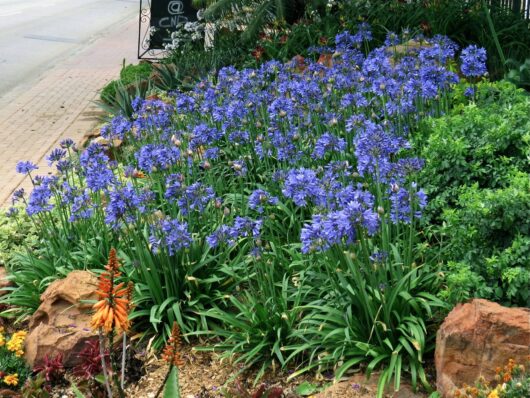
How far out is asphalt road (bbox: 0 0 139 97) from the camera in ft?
53.6

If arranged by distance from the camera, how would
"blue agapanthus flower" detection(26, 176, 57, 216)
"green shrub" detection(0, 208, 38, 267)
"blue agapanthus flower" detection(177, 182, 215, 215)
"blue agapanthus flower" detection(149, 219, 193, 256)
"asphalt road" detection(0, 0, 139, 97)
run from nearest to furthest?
"blue agapanthus flower" detection(149, 219, 193, 256) → "blue agapanthus flower" detection(177, 182, 215, 215) → "blue agapanthus flower" detection(26, 176, 57, 216) → "green shrub" detection(0, 208, 38, 267) → "asphalt road" detection(0, 0, 139, 97)

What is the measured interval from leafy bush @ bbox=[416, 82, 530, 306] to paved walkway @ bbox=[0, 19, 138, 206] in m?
4.59

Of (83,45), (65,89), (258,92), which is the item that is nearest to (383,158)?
(258,92)

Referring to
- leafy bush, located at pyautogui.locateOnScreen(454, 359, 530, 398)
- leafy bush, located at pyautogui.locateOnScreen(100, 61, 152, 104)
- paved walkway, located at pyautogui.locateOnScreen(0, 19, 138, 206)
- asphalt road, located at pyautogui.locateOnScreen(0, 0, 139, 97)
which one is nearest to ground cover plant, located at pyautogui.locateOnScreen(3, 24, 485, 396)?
leafy bush, located at pyautogui.locateOnScreen(454, 359, 530, 398)

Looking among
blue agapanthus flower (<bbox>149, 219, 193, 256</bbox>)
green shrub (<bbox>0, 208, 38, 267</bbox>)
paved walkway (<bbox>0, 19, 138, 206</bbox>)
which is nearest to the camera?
blue agapanthus flower (<bbox>149, 219, 193, 256</bbox>)

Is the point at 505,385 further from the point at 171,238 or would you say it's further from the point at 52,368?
the point at 52,368

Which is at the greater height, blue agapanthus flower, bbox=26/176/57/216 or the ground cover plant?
blue agapanthus flower, bbox=26/176/57/216

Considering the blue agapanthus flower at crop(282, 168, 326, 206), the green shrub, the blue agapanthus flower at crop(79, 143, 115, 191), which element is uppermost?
the blue agapanthus flower at crop(79, 143, 115, 191)

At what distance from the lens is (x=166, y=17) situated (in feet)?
44.7

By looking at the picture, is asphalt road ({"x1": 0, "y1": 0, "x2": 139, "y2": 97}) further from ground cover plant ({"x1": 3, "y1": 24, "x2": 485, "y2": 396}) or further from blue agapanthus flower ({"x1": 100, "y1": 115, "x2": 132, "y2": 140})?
ground cover plant ({"x1": 3, "y1": 24, "x2": 485, "y2": 396})

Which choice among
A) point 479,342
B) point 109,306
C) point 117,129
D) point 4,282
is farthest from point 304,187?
point 4,282

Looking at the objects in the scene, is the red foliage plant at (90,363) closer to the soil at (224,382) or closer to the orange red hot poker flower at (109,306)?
the soil at (224,382)

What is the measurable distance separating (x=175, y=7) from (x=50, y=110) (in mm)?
3334

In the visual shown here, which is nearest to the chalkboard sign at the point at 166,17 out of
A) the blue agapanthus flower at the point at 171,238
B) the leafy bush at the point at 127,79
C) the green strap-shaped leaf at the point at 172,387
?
the leafy bush at the point at 127,79
